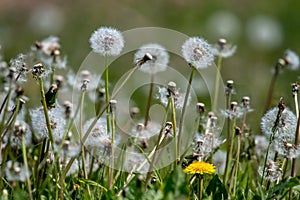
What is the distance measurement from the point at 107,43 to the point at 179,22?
4398mm

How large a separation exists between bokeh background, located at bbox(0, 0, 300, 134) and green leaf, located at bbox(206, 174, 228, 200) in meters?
3.46

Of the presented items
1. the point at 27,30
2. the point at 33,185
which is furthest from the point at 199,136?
the point at 27,30

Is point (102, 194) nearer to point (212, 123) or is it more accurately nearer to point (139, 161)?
point (139, 161)

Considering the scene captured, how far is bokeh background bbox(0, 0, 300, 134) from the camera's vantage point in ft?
19.7

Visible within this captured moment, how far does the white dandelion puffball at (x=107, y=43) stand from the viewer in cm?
223

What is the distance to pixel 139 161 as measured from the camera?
7.81ft

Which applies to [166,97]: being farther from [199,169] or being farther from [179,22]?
[179,22]

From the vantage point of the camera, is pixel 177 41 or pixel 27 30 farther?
pixel 27 30

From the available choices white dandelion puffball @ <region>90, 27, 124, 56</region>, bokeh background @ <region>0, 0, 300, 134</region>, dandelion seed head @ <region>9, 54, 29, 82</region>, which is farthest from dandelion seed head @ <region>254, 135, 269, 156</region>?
bokeh background @ <region>0, 0, 300, 134</region>

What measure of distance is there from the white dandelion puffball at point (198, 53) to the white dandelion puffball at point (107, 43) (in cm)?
19

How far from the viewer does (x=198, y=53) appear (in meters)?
2.19

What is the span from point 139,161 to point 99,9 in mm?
4673

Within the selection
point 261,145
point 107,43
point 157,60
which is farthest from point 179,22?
point 107,43

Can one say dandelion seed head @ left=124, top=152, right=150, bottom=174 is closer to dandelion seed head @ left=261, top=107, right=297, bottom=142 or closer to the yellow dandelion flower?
the yellow dandelion flower
